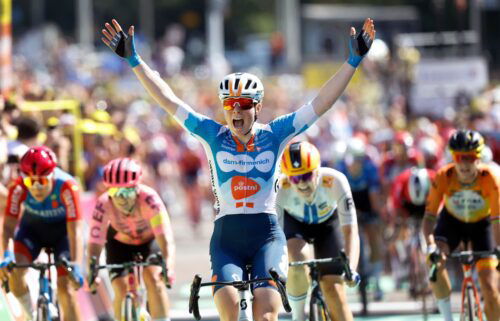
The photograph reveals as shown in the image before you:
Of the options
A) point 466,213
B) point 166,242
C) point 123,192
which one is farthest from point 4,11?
point 466,213

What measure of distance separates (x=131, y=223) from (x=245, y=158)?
2.64 m

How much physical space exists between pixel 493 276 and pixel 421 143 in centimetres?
645

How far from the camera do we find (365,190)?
54.0ft

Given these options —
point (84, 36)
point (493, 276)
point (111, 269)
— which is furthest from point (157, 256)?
point (84, 36)

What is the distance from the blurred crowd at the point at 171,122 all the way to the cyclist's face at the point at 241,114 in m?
4.28

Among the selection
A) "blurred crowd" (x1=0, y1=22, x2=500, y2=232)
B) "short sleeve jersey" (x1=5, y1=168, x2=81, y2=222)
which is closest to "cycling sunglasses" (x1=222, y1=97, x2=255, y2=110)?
"short sleeve jersey" (x1=5, y1=168, x2=81, y2=222)

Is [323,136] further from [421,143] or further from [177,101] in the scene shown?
[177,101]

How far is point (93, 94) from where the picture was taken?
82.0 ft

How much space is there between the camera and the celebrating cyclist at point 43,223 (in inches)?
423

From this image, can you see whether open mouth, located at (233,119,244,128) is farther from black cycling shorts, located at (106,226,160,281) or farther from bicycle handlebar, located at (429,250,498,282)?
black cycling shorts, located at (106,226,160,281)

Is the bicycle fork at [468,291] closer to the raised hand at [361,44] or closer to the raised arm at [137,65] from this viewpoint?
the raised hand at [361,44]

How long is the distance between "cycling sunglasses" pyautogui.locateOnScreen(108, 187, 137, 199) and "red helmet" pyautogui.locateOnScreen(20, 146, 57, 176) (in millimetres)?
534

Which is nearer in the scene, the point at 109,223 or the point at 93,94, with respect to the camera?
the point at 109,223

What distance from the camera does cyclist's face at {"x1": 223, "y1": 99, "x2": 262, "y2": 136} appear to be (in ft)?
28.5
